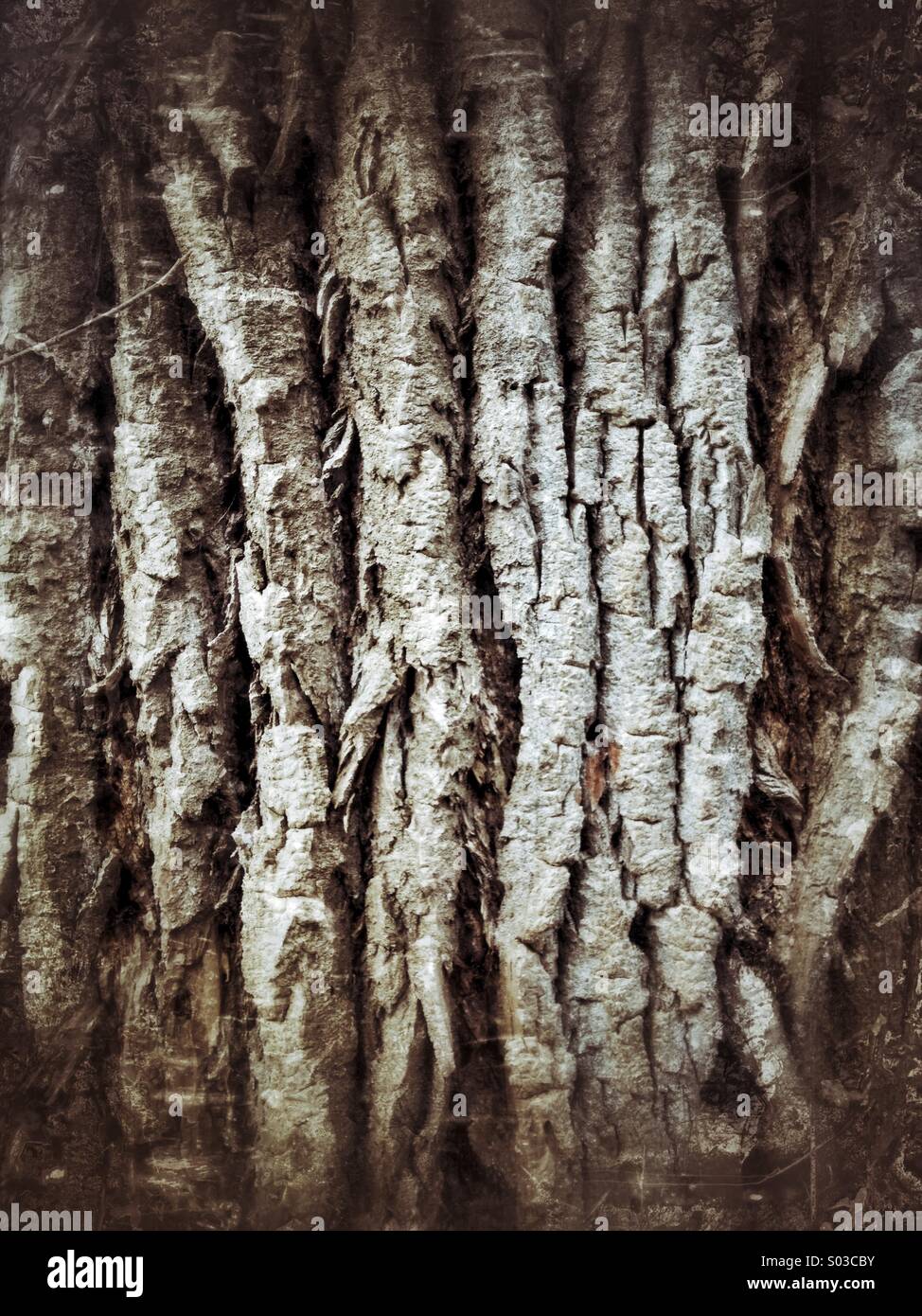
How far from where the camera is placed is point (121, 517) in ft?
5.16

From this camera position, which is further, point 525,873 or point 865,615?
point 865,615

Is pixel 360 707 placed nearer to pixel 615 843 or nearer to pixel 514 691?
pixel 514 691

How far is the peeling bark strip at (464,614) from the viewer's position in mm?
1485

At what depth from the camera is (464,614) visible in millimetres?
1487

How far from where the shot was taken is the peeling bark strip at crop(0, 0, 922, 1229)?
1485 mm
